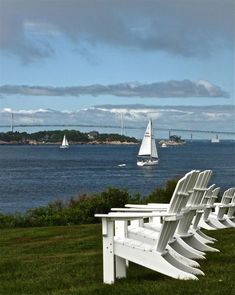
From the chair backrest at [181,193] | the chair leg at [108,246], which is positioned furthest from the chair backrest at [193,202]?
the chair leg at [108,246]

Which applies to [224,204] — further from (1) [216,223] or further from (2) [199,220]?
(2) [199,220]

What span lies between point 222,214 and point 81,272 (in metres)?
6.85

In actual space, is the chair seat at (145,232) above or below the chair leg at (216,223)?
above

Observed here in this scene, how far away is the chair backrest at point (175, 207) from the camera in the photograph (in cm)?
726

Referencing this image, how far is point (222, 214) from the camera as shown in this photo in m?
14.6

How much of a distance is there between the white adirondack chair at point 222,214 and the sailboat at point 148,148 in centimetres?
6653

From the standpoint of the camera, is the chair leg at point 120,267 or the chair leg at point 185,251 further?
the chair leg at point 185,251

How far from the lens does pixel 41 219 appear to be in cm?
1842

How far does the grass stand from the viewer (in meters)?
7.00

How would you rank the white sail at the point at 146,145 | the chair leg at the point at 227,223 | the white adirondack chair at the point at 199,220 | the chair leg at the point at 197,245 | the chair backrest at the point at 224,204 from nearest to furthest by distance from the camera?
the chair leg at the point at 197,245 < the white adirondack chair at the point at 199,220 < the chair backrest at the point at 224,204 < the chair leg at the point at 227,223 < the white sail at the point at 146,145

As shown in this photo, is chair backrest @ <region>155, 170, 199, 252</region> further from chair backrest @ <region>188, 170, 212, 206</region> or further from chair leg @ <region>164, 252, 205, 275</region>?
chair backrest @ <region>188, 170, 212, 206</region>

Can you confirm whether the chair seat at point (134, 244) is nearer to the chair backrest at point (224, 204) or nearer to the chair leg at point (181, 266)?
the chair leg at point (181, 266)

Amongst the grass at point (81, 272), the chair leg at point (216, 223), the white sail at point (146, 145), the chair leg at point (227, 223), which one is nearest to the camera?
the grass at point (81, 272)

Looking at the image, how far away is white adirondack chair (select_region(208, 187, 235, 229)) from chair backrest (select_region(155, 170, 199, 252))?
615 centimetres
